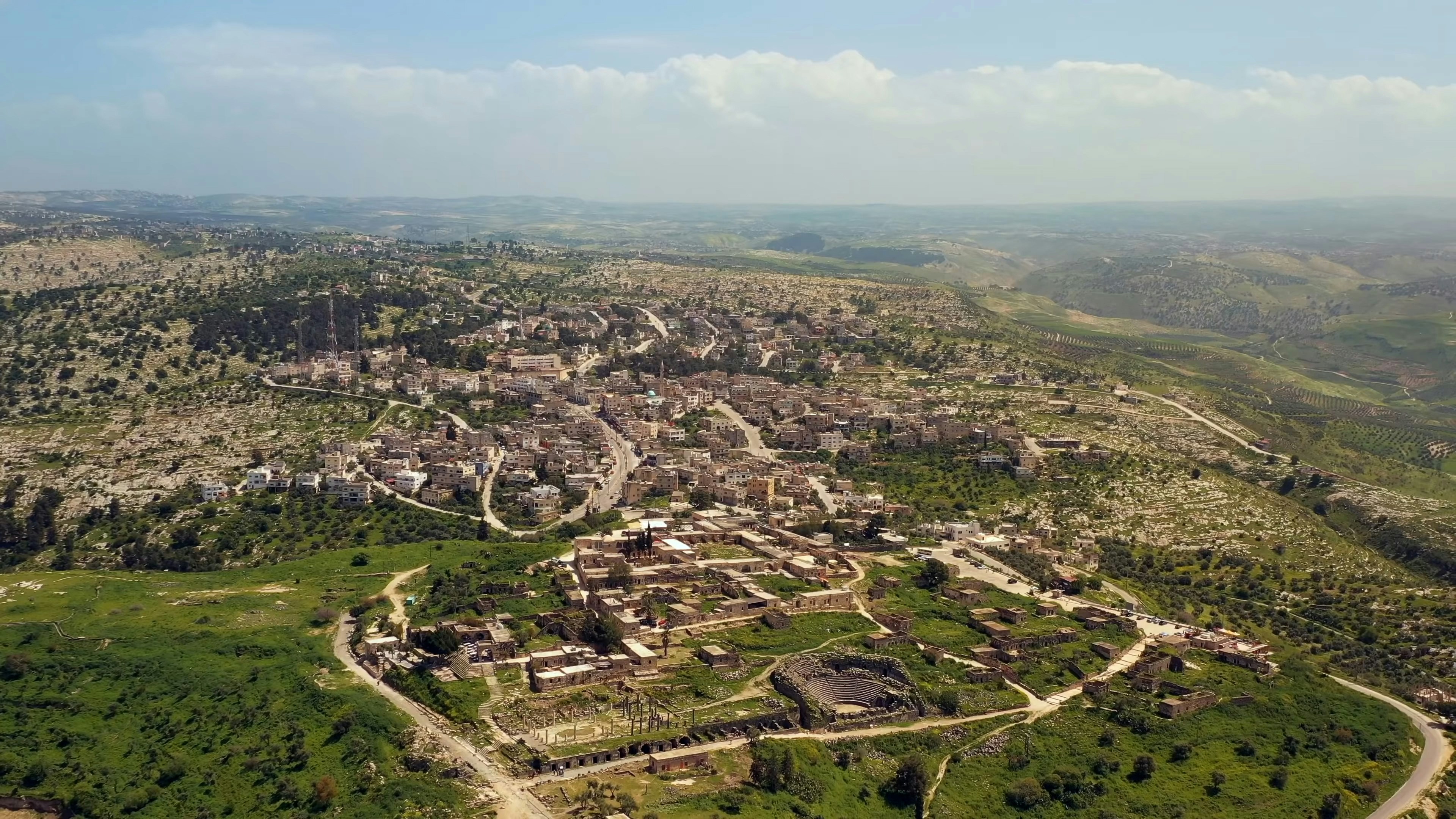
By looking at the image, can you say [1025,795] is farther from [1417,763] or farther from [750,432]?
[750,432]

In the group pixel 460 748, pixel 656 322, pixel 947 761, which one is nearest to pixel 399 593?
pixel 460 748

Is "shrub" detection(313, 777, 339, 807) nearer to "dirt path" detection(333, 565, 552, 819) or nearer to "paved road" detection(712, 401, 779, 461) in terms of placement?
"dirt path" detection(333, 565, 552, 819)

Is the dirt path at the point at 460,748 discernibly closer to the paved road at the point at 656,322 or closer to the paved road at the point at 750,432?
the paved road at the point at 750,432

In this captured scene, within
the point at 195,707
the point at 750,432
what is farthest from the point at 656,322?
the point at 195,707

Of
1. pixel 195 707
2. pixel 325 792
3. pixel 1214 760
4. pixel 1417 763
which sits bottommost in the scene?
pixel 1417 763

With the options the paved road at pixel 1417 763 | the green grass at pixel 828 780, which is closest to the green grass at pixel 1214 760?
the paved road at pixel 1417 763

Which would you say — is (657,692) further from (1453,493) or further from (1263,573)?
(1453,493)

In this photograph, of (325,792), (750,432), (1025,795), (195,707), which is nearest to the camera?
(325,792)

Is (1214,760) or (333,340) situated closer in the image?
(1214,760)

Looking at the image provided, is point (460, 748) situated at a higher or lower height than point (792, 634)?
higher

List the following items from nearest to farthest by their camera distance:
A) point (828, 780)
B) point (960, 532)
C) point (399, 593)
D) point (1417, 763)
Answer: point (828, 780) < point (1417, 763) < point (399, 593) < point (960, 532)

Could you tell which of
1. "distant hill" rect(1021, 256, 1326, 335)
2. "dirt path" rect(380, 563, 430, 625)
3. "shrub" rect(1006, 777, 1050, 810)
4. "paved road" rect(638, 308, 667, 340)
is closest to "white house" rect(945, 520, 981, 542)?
"shrub" rect(1006, 777, 1050, 810)
